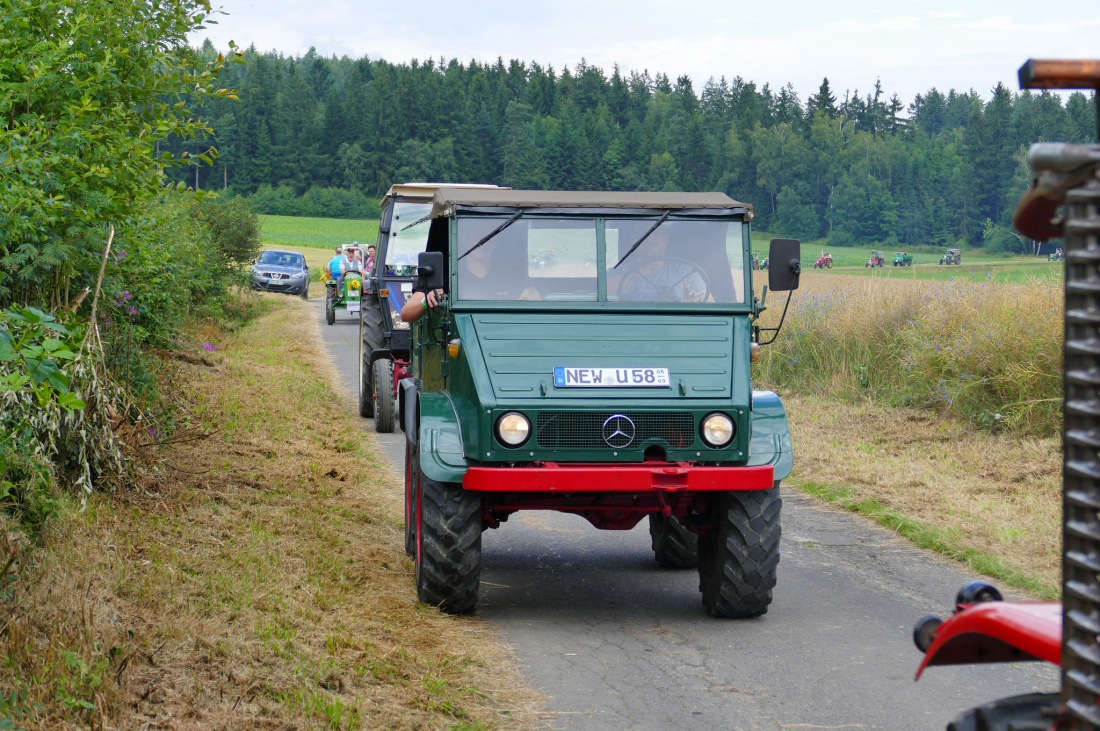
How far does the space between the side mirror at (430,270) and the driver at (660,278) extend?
984mm

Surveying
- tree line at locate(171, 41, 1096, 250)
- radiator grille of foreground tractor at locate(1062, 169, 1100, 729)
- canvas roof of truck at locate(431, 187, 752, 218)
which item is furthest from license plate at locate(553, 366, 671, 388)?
tree line at locate(171, 41, 1096, 250)

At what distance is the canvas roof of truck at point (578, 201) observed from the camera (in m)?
7.20

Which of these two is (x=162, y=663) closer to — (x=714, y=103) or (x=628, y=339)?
(x=628, y=339)

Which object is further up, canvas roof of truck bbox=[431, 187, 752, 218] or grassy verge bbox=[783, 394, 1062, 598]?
canvas roof of truck bbox=[431, 187, 752, 218]

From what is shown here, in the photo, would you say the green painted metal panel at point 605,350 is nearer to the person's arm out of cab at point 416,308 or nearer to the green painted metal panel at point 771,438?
the green painted metal panel at point 771,438

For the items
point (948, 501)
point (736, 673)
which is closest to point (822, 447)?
point (948, 501)

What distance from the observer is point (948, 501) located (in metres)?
9.70

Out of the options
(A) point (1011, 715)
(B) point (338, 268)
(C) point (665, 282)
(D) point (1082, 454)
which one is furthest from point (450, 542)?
(B) point (338, 268)

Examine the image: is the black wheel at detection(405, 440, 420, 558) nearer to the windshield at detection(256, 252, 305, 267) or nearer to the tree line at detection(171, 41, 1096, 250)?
the windshield at detection(256, 252, 305, 267)

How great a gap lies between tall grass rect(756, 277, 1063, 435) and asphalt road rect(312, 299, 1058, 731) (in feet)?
11.8

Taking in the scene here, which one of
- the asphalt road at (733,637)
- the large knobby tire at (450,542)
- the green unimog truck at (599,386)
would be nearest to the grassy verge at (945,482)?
the asphalt road at (733,637)

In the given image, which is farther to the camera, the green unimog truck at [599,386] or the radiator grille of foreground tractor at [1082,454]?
the green unimog truck at [599,386]

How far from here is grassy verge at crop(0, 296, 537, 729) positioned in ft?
15.5

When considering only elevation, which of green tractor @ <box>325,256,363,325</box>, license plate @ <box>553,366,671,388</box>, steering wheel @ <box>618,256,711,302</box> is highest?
steering wheel @ <box>618,256,711,302</box>
